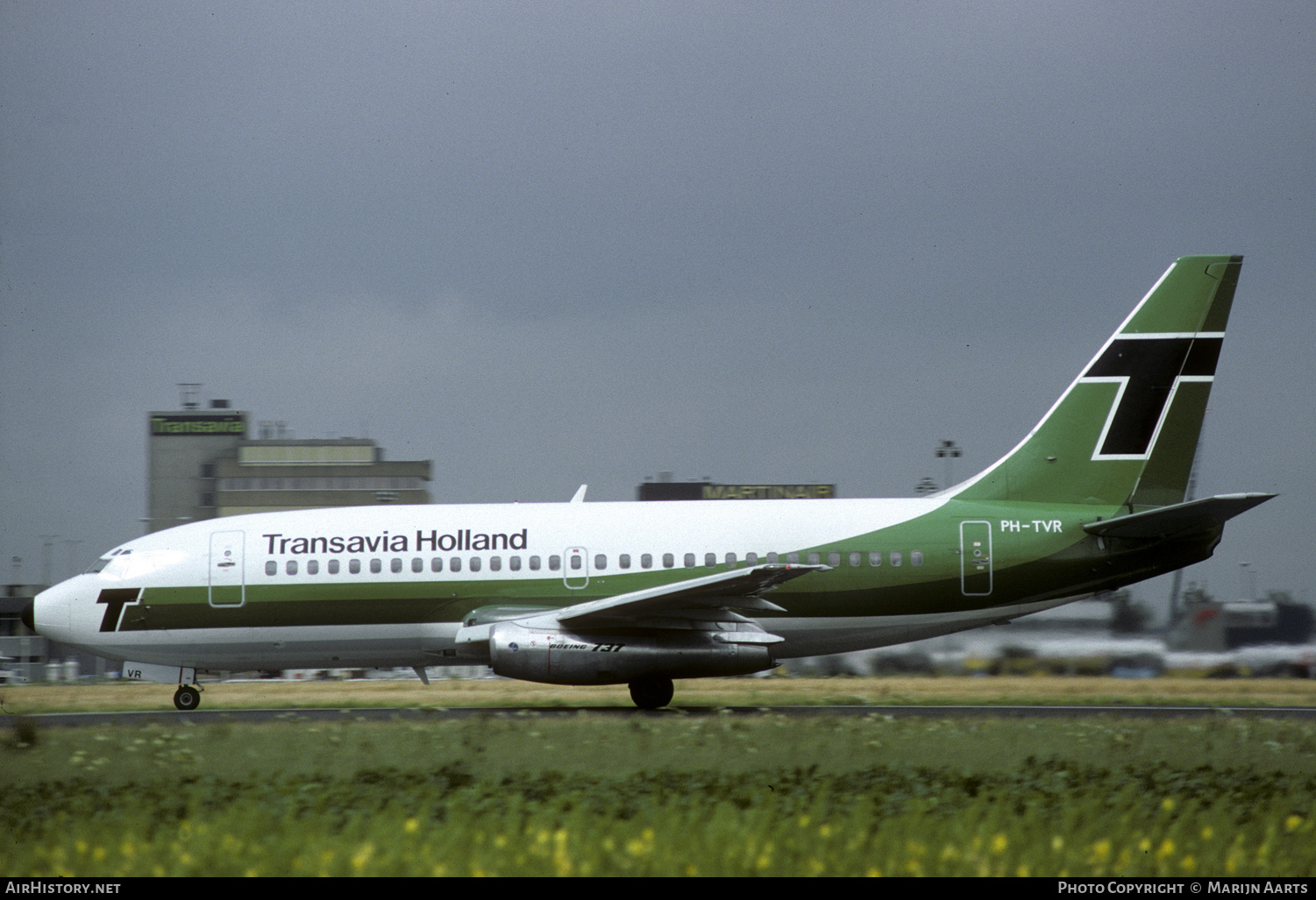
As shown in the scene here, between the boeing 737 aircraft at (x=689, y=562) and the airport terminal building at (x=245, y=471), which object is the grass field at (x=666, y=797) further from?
the airport terminal building at (x=245, y=471)

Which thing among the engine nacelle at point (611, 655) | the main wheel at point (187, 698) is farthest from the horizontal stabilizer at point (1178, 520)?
the main wheel at point (187, 698)

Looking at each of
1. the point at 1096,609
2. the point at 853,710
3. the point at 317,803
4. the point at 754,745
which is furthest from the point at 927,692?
the point at 317,803

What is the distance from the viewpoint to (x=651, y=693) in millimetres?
18531

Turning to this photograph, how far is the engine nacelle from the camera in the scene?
17.3m

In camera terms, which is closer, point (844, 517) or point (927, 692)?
point (844, 517)

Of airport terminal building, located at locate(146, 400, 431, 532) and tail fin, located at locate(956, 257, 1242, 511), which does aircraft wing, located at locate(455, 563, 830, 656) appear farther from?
airport terminal building, located at locate(146, 400, 431, 532)

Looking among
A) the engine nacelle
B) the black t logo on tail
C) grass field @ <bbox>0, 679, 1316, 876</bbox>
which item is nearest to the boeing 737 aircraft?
the black t logo on tail

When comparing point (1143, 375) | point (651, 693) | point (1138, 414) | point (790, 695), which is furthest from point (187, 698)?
point (1143, 375)

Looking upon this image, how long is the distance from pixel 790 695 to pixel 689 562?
3.80m

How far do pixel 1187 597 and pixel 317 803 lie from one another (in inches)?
697

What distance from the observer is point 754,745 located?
11.4 metres

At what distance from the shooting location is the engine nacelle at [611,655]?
1727cm
